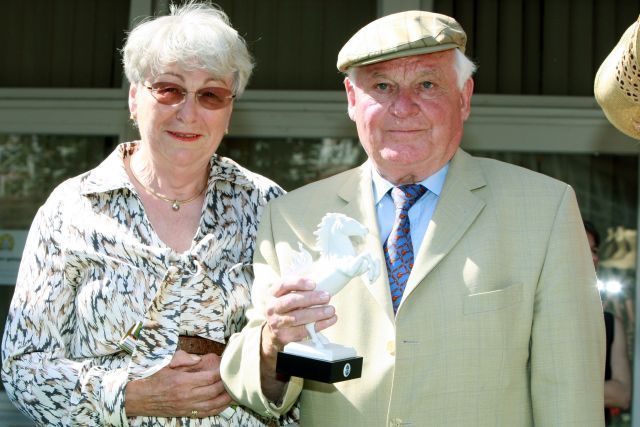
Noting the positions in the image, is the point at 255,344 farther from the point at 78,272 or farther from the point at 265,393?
the point at 78,272

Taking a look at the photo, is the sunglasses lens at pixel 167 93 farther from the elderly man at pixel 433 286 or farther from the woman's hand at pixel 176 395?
the woman's hand at pixel 176 395

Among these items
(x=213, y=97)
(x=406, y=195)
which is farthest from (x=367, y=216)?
(x=213, y=97)

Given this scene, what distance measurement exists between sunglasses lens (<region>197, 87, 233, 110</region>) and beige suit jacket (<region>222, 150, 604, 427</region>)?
79cm

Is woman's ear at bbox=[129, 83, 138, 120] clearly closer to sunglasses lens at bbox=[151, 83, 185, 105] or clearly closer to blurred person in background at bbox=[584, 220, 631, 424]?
sunglasses lens at bbox=[151, 83, 185, 105]

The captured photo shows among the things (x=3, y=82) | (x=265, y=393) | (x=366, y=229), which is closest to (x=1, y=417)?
(x=3, y=82)

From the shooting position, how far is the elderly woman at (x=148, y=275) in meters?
3.38

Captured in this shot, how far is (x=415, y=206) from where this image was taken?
10.7ft

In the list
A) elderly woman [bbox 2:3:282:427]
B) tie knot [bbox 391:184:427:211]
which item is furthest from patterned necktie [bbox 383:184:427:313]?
elderly woman [bbox 2:3:282:427]

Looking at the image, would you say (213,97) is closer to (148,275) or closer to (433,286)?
(148,275)

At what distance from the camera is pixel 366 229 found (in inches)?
119

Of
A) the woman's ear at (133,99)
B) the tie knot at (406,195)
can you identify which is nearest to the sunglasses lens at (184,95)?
the woman's ear at (133,99)

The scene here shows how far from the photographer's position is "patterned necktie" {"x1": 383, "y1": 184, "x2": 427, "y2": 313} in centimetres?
314

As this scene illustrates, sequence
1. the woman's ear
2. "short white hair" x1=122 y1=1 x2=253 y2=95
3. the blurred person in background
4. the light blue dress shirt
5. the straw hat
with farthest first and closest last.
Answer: the blurred person in background
the woman's ear
"short white hair" x1=122 y1=1 x2=253 y2=95
the light blue dress shirt
the straw hat

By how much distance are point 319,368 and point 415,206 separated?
676 mm
